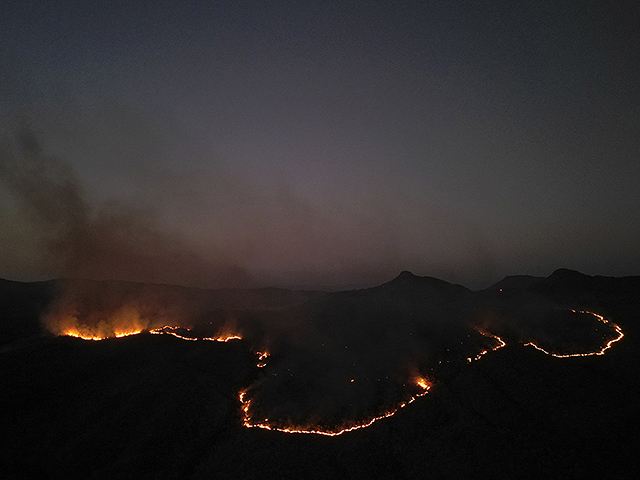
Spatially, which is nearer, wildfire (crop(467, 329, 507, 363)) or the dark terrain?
the dark terrain

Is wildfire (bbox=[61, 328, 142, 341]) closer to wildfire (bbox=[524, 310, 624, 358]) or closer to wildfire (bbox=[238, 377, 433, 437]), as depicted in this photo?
wildfire (bbox=[238, 377, 433, 437])

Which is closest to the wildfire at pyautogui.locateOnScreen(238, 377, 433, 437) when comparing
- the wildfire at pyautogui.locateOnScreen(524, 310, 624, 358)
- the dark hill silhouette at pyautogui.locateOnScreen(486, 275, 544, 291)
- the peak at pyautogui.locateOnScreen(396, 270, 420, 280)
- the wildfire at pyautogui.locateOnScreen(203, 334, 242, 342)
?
the wildfire at pyautogui.locateOnScreen(203, 334, 242, 342)

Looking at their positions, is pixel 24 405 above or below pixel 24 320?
below

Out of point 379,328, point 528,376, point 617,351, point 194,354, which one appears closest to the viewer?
point 528,376

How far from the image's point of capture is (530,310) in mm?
40531

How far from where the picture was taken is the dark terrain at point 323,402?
1942 cm

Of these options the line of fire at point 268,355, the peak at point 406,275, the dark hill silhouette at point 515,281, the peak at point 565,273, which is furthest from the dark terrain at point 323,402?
the dark hill silhouette at point 515,281

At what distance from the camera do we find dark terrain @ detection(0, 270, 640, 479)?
19.4 m

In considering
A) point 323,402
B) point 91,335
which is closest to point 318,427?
point 323,402

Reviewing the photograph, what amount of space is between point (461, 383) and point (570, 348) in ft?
41.0

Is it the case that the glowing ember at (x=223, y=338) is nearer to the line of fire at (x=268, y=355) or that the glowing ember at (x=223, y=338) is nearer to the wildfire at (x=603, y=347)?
the line of fire at (x=268, y=355)

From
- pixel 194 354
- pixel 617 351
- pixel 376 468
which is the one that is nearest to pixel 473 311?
pixel 617 351

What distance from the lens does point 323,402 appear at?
2539 centimetres

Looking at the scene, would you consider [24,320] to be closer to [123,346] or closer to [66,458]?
[123,346]
